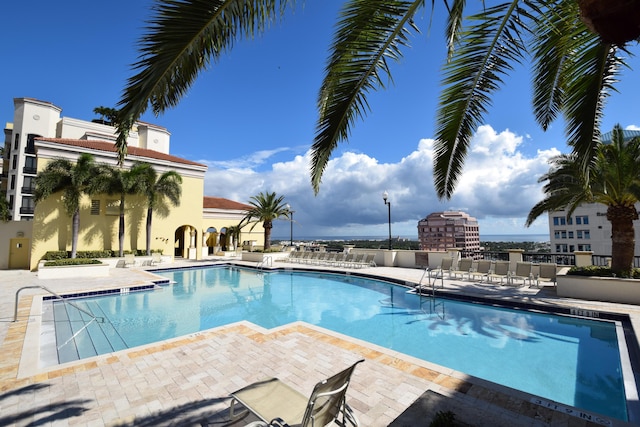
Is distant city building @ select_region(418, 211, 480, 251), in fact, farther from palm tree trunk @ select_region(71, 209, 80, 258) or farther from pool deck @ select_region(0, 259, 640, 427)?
pool deck @ select_region(0, 259, 640, 427)

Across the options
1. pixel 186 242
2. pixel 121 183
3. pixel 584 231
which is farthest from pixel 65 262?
pixel 584 231

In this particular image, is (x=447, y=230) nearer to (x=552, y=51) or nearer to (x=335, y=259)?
(x=335, y=259)

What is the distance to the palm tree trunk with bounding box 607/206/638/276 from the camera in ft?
30.6

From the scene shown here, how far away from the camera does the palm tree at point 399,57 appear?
8.27 ft

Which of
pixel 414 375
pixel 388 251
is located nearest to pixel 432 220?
pixel 388 251

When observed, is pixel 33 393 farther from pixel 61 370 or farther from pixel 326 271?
pixel 326 271

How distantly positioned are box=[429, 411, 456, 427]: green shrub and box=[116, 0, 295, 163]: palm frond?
354 centimetres

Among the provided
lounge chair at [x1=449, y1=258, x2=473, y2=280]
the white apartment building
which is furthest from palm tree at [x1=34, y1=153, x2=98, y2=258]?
lounge chair at [x1=449, y1=258, x2=473, y2=280]

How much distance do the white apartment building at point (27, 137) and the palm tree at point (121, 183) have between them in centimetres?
1717

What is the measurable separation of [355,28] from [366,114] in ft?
3.57

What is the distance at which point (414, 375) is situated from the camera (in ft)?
14.8

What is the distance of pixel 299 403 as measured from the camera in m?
3.02

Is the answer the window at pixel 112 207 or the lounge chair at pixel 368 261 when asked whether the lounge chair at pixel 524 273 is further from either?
the window at pixel 112 207

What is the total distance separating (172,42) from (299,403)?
348cm
